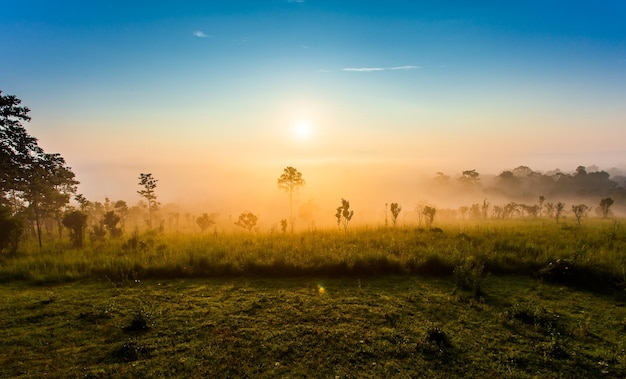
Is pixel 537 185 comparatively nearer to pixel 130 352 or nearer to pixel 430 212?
pixel 430 212

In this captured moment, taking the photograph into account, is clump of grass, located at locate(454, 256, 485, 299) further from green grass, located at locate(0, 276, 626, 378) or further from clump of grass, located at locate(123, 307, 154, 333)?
clump of grass, located at locate(123, 307, 154, 333)

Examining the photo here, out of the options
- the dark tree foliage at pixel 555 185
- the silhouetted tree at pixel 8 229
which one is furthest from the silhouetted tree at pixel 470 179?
the silhouetted tree at pixel 8 229

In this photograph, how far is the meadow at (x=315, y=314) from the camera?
16.3 feet

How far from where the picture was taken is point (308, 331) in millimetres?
5910

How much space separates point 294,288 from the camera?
8.24 m

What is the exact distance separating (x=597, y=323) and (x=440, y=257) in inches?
155

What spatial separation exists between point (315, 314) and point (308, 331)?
28.5 inches

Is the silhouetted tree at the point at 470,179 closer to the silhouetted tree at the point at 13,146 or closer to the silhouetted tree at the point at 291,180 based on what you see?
the silhouetted tree at the point at 291,180

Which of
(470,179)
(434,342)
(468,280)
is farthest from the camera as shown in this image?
(470,179)

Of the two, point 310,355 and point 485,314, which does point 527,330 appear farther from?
point 310,355

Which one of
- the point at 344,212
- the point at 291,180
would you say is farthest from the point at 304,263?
the point at 291,180

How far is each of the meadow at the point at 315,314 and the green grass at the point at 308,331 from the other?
32mm

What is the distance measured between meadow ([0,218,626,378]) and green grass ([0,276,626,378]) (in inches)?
1.3

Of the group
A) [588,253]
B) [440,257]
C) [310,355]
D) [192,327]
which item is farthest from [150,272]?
[588,253]
